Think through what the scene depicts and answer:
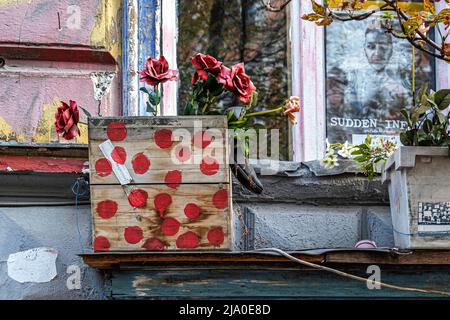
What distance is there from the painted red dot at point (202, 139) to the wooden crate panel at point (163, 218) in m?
0.16

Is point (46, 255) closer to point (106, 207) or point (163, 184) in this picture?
point (106, 207)

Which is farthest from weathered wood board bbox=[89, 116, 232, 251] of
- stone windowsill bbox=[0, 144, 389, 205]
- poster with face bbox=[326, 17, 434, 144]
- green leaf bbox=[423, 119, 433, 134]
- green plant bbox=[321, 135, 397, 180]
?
poster with face bbox=[326, 17, 434, 144]

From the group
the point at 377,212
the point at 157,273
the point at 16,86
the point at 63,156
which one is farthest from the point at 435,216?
the point at 16,86

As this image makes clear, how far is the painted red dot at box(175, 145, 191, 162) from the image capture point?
159 inches

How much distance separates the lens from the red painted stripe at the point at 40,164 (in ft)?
14.7

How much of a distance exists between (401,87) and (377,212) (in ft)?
2.75

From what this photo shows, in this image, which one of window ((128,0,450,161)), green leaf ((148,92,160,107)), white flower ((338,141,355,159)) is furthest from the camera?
window ((128,0,450,161))

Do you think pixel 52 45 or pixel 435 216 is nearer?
pixel 435 216

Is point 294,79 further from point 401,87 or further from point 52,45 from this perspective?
point 52,45

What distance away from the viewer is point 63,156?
4.52 meters

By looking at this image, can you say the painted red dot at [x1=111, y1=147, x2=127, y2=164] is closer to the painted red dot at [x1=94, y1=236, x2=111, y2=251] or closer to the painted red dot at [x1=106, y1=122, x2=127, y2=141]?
the painted red dot at [x1=106, y1=122, x2=127, y2=141]

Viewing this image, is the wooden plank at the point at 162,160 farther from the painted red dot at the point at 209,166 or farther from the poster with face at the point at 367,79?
the poster with face at the point at 367,79

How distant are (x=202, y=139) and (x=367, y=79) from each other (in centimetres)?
149

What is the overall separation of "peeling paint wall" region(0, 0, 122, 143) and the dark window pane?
0.52m
